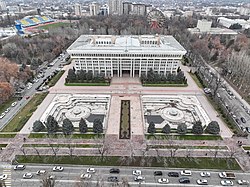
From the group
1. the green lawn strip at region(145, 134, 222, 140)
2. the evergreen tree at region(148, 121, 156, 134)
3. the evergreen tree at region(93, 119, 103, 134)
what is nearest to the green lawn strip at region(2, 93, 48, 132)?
the evergreen tree at region(93, 119, 103, 134)

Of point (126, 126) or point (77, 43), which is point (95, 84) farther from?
point (126, 126)

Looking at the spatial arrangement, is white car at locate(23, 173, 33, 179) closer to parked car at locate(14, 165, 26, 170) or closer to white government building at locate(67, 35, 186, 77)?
parked car at locate(14, 165, 26, 170)

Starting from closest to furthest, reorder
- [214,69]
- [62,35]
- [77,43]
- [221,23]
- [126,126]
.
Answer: [126,126] < [77,43] < [214,69] < [62,35] < [221,23]

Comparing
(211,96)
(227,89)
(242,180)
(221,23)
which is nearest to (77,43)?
(211,96)

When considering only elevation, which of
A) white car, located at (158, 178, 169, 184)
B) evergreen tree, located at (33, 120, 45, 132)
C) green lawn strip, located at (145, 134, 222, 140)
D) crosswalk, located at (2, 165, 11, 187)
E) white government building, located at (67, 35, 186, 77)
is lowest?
crosswalk, located at (2, 165, 11, 187)

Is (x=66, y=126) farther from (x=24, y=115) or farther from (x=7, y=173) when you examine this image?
(x=24, y=115)

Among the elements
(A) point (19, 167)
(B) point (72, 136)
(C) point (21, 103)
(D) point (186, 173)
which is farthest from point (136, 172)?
(C) point (21, 103)
